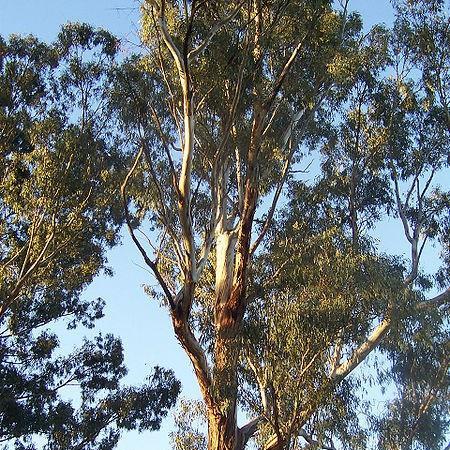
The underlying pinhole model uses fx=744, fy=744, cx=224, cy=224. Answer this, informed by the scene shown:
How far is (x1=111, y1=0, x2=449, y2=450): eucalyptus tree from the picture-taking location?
31.4 ft

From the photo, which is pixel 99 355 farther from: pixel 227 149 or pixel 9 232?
pixel 227 149

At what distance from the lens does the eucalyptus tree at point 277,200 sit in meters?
9.58

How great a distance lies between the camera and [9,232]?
45.9 feet

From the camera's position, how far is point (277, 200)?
37.9 ft

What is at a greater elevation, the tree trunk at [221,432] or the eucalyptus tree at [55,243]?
the eucalyptus tree at [55,243]

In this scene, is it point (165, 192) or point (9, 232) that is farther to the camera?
point (9, 232)

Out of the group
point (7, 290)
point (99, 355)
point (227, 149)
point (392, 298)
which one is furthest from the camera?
point (99, 355)

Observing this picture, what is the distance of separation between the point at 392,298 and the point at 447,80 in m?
5.41

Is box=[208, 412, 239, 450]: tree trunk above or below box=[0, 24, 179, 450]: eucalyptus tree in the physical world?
below

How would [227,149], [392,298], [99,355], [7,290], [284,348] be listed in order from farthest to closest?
[99,355] → [7,290] → [227,149] → [392,298] → [284,348]

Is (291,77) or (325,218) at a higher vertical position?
(291,77)

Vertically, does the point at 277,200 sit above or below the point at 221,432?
above

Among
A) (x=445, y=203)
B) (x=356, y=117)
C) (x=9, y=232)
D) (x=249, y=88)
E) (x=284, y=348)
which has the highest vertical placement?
(x=9, y=232)

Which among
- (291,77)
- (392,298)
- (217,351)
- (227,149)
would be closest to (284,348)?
(217,351)
